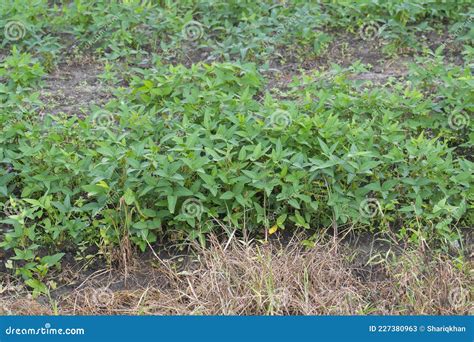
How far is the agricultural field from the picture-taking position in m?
4.16

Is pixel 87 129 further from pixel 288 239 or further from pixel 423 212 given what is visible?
pixel 423 212

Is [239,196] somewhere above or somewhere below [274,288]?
above

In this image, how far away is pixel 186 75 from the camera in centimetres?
554

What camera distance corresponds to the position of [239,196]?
4.49 meters

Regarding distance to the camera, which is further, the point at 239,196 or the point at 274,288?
the point at 239,196

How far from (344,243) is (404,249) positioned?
32 centimetres

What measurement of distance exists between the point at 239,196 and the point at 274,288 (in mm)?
607

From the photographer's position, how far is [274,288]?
4.09 metres

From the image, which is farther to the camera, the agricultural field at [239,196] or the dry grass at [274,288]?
the agricultural field at [239,196]

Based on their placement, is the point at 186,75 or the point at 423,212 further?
the point at 186,75

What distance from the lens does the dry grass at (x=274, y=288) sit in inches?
158

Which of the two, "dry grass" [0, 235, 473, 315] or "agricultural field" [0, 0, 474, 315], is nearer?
"dry grass" [0, 235, 473, 315]

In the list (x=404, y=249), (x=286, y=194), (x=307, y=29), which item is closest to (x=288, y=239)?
(x=286, y=194)

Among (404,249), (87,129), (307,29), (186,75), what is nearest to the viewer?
(404,249)
